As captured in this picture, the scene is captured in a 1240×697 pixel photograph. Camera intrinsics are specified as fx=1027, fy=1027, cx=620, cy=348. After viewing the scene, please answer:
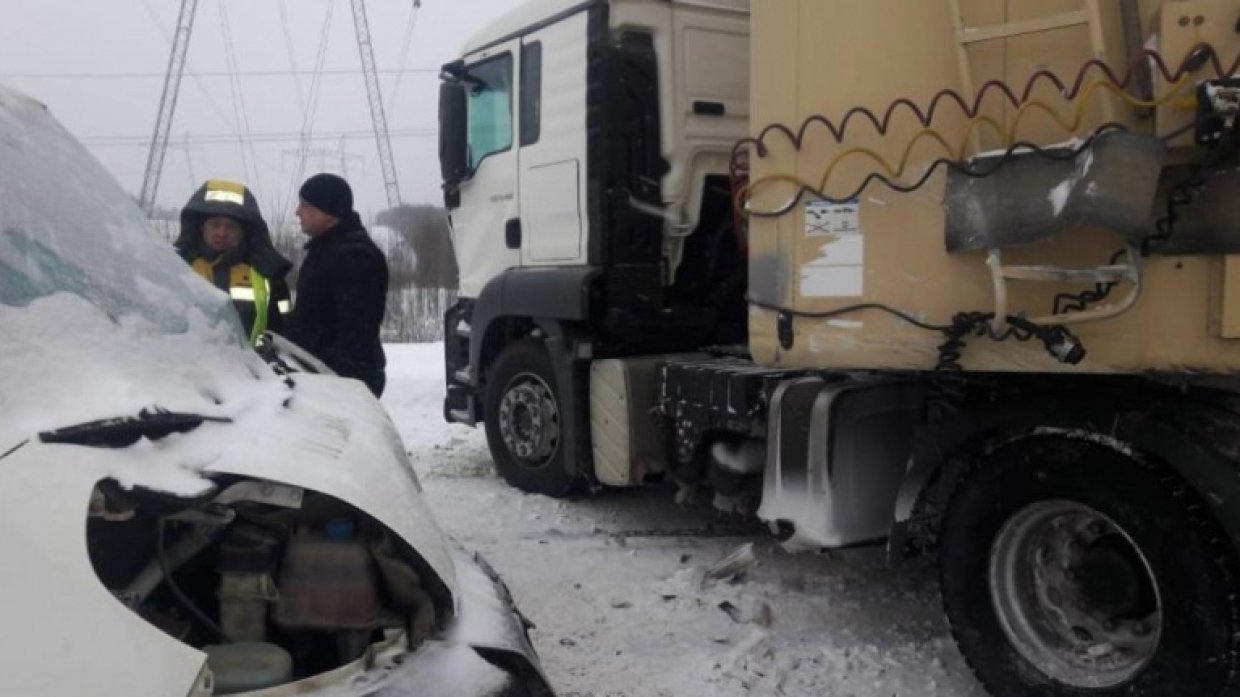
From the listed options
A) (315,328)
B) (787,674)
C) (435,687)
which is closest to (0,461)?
(435,687)

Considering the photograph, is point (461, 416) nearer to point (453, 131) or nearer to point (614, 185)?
point (453, 131)

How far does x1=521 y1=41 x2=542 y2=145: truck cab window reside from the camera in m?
5.97

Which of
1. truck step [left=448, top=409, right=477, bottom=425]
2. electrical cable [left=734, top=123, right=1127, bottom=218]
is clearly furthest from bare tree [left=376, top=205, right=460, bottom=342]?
electrical cable [left=734, top=123, right=1127, bottom=218]

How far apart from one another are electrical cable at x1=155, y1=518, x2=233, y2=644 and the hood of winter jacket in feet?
9.55

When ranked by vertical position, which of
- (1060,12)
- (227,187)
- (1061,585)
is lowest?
(1061,585)

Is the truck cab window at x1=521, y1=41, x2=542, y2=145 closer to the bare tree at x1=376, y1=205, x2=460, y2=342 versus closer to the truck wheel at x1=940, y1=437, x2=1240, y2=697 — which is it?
the truck wheel at x1=940, y1=437, x2=1240, y2=697

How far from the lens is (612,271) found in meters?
5.57

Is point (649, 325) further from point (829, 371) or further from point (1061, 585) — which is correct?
point (1061, 585)

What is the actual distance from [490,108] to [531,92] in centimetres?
55

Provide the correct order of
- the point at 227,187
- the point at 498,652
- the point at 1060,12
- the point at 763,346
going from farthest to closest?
the point at 227,187
the point at 763,346
the point at 1060,12
the point at 498,652

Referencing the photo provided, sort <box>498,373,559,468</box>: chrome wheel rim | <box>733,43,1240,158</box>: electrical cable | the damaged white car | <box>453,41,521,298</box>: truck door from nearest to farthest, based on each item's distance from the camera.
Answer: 1. the damaged white car
2. <box>733,43,1240,158</box>: electrical cable
3. <box>498,373,559,468</box>: chrome wheel rim
4. <box>453,41,521,298</box>: truck door

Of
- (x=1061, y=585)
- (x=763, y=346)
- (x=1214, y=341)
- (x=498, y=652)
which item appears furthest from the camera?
(x=763, y=346)

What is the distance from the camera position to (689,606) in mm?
4402

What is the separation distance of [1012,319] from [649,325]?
9.16 ft
